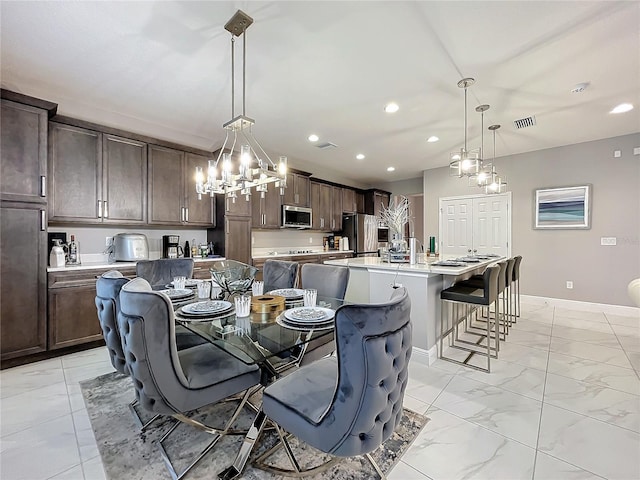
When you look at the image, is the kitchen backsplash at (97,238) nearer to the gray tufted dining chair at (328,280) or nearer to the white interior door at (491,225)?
the gray tufted dining chair at (328,280)

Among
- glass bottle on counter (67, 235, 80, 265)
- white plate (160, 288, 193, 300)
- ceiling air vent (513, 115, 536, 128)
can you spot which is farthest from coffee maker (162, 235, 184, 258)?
ceiling air vent (513, 115, 536, 128)

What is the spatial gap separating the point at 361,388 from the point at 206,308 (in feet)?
4.03

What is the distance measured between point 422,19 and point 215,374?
268cm

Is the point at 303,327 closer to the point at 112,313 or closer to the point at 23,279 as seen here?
the point at 112,313

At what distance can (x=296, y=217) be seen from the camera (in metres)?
5.54

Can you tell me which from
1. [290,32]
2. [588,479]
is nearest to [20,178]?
[290,32]

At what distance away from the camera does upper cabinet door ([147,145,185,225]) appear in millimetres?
3660

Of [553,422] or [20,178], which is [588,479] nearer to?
[553,422]

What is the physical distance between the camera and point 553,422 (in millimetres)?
1852

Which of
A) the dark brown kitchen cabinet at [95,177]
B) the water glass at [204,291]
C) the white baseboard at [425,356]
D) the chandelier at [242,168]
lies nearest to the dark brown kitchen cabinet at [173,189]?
the dark brown kitchen cabinet at [95,177]

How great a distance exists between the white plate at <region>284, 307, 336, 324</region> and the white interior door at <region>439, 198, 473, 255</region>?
16.5 feet

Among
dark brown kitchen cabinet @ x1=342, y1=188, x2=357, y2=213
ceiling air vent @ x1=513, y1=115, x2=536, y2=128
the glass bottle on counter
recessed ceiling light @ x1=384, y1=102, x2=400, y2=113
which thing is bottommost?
the glass bottle on counter

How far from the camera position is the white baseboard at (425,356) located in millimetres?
2727

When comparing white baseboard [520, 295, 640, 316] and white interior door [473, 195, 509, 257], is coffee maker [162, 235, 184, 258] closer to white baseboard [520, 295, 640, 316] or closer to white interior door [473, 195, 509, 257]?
white interior door [473, 195, 509, 257]
